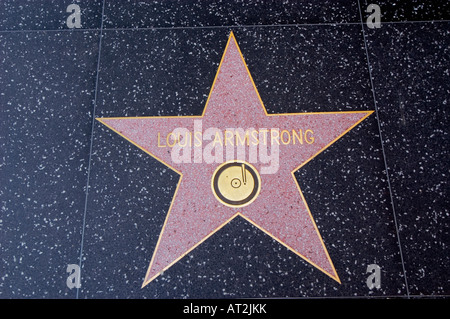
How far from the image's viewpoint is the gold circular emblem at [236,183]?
1.18 m

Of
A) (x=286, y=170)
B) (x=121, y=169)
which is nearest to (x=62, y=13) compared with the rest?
(x=121, y=169)

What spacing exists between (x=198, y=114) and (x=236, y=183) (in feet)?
0.91

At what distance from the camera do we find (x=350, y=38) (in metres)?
1.31

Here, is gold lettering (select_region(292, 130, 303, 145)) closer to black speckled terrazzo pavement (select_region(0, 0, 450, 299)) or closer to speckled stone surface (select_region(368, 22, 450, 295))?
black speckled terrazzo pavement (select_region(0, 0, 450, 299))

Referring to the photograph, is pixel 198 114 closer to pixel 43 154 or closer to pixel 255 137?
pixel 255 137

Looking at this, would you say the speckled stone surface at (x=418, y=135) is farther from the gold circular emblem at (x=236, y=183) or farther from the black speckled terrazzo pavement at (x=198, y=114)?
the gold circular emblem at (x=236, y=183)

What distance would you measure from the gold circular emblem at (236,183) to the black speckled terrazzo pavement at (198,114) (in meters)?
0.11

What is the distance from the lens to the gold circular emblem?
1.18 meters

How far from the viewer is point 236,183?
1.19 meters

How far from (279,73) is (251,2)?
0.31 m

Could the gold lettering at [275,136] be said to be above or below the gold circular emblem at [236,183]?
above

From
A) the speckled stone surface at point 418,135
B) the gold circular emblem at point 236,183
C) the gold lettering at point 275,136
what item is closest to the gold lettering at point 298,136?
the gold lettering at point 275,136
